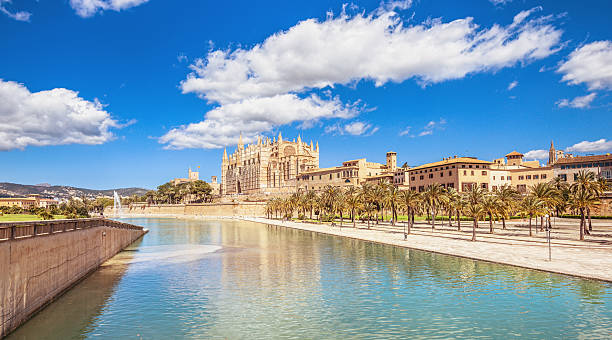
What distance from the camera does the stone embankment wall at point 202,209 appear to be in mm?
144000

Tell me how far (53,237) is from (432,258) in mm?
28019

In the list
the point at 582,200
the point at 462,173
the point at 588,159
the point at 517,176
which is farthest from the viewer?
the point at 517,176

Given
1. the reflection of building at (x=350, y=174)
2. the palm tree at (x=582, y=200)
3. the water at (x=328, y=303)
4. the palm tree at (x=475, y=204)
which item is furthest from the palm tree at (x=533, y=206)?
the reflection of building at (x=350, y=174)

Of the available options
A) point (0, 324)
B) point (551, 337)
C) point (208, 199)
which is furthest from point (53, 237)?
point (208, 199)

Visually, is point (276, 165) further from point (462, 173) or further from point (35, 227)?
point (35, 227)

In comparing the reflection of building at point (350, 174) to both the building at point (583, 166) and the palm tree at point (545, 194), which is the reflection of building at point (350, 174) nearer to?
the building at point (583, 166)

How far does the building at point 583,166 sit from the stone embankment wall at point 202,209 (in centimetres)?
9114

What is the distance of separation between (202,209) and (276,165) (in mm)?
39356

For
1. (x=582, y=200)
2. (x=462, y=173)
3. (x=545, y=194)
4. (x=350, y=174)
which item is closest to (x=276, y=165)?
(x=350, y=174)

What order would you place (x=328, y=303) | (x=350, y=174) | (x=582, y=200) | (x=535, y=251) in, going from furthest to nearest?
(x=350, y=174)
(x=582, y=200)
(x=535, y=251)
(x=328, y=303)

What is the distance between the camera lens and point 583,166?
92062 millimetres

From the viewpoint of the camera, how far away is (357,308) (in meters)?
19.9

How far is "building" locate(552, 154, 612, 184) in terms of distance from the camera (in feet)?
290

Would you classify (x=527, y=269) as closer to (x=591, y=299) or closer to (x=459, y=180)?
(x=591, y=299)
